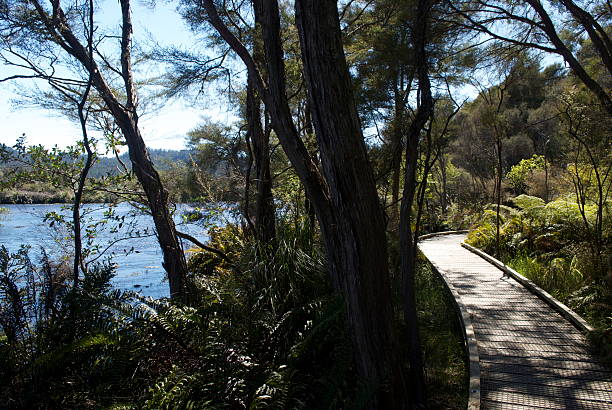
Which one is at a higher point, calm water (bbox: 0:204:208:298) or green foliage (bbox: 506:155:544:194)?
green foliage (bbox: 506:155:544:194)

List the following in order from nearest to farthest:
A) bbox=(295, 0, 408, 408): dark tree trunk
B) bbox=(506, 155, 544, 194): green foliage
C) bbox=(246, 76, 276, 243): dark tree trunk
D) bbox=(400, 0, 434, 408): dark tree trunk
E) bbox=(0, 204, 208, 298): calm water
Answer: bbox=(295, 0, 408, 408): dark tree trunk, bbox=(400, 0, 434, 408): dark tree trunk, bbox=(246, 76, 276, 243): dark tree trunk, bbox=(0, 204, 208, 298): calm water, bbox=(506, 155, 544, 194): green foliage

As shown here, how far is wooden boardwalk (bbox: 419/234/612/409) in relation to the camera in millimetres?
3721

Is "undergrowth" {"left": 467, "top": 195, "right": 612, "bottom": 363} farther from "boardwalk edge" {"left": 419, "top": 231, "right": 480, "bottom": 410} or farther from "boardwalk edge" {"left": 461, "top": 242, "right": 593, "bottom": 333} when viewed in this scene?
"boardwalk edge" {"left": 419, "top": 231, "right": 480, "bottom": 410}

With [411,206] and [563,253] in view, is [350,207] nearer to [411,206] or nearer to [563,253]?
[411,206]

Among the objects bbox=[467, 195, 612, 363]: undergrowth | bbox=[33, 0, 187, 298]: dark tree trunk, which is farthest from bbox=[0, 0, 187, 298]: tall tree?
bbox=[467, 195, 612, 363]: undergrowth

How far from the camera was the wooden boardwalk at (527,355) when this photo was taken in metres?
3.72

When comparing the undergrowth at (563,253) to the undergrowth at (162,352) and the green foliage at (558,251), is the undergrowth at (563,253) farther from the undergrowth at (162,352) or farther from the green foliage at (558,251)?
the undergrowth at (162,352)

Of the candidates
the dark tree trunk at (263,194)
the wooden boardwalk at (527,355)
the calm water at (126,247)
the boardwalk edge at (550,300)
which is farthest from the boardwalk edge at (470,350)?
the calm water at (126,247)

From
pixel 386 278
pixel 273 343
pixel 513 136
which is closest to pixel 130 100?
pixel 273 343

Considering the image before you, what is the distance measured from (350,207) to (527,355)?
294cm

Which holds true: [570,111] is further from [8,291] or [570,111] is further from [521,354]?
[8,291]

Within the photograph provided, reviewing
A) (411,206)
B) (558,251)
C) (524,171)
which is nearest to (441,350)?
(411,206)

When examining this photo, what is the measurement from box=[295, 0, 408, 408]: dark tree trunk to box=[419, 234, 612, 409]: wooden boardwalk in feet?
3.98

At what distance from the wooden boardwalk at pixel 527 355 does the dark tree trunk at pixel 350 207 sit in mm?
1213
